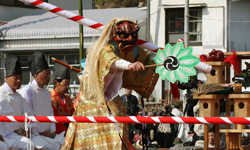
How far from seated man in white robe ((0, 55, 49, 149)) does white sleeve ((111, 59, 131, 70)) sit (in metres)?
1.92

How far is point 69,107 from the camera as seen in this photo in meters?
6.41

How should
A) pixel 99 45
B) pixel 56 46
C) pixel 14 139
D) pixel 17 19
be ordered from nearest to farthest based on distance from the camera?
pixel 99 45 → pixel 14 139 → pixel 56 46 → pixel 17 19

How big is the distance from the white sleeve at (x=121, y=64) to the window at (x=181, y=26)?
37.6 feet

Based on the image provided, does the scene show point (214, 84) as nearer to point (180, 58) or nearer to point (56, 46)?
point (180, 58)

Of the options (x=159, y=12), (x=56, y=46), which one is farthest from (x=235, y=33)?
(x=56, y=46)

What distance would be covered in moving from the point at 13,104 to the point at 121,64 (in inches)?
82.7

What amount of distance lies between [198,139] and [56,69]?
2.67 metres

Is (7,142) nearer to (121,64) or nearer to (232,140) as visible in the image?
(121,64)

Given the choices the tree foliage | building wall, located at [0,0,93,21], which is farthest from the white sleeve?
the tree foliage

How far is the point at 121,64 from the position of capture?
351 cm

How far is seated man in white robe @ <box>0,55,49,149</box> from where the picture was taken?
16.0ft

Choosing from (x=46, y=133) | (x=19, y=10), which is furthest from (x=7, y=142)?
(x=19, y=10)

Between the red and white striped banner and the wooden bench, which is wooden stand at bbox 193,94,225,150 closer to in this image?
the wooden bench

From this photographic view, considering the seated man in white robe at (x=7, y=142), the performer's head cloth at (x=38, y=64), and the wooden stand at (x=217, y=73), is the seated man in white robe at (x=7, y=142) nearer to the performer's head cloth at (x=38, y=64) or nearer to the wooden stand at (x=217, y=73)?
the performer's head cloth at (x=38, y=64)
